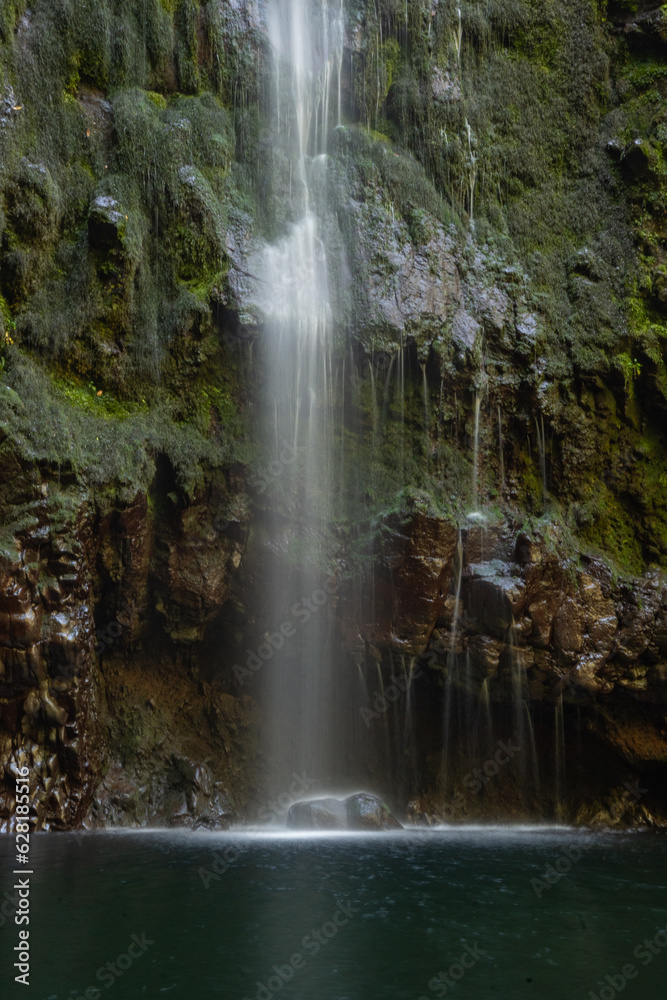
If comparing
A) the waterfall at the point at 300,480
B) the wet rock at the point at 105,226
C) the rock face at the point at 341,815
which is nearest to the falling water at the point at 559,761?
the rock face at the point at 341,815

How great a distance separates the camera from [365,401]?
594 inches

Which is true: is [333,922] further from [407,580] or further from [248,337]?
[248,337]

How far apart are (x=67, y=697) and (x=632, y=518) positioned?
411 inches

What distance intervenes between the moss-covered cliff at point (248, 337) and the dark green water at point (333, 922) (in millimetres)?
3507

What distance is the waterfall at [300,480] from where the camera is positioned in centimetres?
1432

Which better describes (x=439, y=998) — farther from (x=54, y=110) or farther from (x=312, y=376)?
(x=54, y=110)

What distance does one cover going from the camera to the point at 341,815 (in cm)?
1348

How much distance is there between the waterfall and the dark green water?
3.70m

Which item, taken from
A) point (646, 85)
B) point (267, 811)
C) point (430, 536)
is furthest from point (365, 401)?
point (646, 85)

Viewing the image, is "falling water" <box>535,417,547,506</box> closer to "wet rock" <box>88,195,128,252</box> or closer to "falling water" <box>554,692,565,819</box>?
"falling water" <box>554,692,565,819</box>

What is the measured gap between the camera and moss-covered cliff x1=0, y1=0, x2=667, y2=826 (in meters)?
12.6

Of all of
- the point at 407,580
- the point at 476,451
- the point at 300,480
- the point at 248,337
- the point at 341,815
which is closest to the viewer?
the point at 341,815

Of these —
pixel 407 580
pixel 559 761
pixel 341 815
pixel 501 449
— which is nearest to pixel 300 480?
pixel 407 580

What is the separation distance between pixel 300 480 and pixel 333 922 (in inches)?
A: 318
